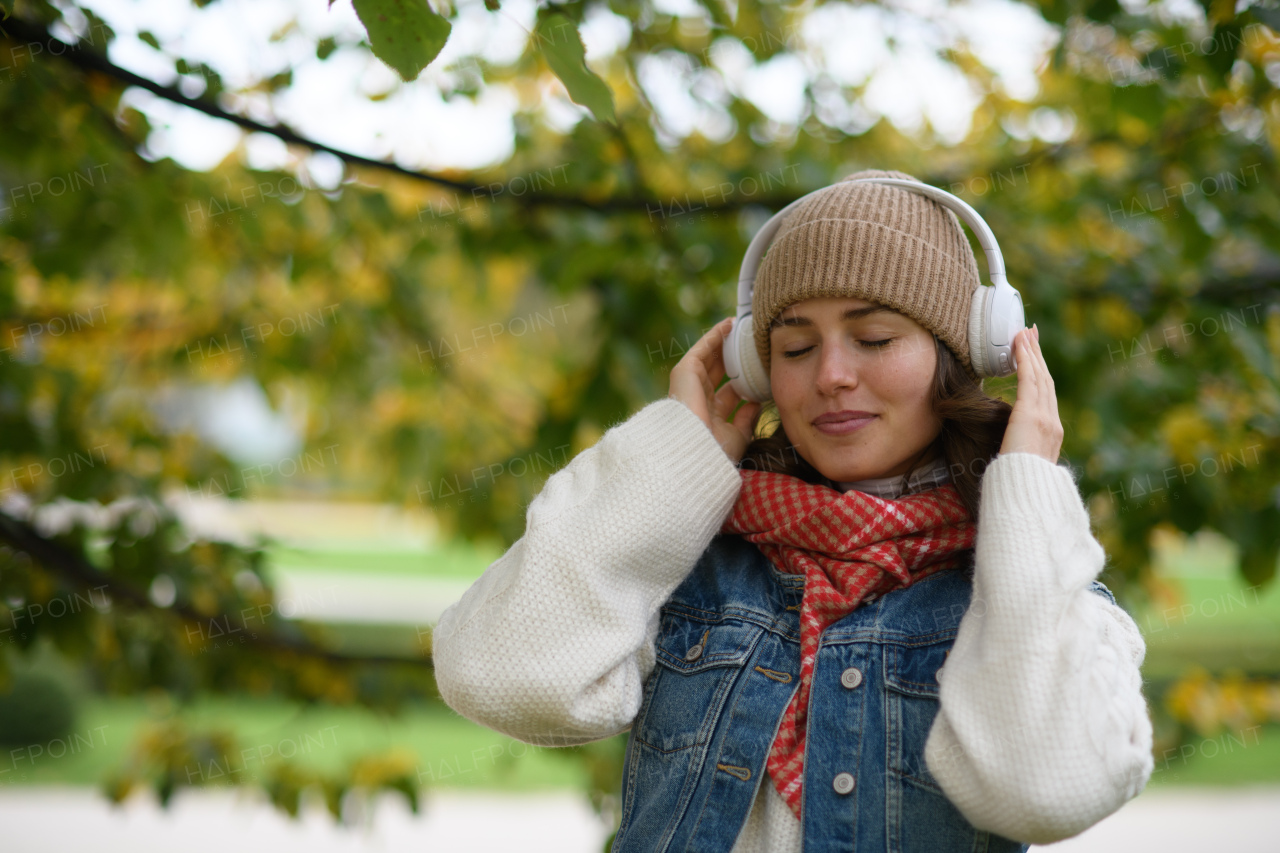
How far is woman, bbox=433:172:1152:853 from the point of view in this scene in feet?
3.73

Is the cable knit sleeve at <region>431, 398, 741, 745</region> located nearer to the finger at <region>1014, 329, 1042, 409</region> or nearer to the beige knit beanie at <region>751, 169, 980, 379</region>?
the beige knit beanie at <region>751, 169, 980, 379</region>

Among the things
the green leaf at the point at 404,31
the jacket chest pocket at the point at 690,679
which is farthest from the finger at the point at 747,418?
the green leaf at the point at 404,31

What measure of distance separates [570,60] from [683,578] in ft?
2.35

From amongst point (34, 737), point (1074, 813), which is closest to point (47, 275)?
point (1074, 813)

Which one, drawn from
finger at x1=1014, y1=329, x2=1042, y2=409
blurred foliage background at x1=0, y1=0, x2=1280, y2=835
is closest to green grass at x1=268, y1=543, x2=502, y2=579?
blurred foliage background at x1=0, y1=0, x2=1280, y2=835

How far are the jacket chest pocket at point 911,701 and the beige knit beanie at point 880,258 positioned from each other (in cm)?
42

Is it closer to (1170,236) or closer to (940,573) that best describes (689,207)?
(940,573)

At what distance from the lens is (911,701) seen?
124 cm

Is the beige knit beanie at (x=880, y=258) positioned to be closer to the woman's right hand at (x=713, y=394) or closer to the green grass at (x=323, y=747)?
the woman's right hand at (x=713, y=394)

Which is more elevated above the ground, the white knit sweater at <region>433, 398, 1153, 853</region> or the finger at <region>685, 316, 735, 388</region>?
the finger at <region>685, 316, 735, 388</region>

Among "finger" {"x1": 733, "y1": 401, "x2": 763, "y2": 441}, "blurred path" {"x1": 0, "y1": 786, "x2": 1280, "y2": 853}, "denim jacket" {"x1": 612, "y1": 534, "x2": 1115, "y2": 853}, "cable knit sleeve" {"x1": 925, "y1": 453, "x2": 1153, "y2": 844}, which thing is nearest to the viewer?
"cable knit sleeve" {"x1": 925, "y1": 453, "x2": 1153, "y2": 844}

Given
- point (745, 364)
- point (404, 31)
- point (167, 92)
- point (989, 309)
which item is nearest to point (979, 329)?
point (989, 309)

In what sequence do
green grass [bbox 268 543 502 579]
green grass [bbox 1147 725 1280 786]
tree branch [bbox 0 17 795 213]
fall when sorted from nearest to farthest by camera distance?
tree branch [bbox 0 17 795 213] < green grass [bbox 1147 725 1280 786] < green grass [bbox 268 543 502 579]

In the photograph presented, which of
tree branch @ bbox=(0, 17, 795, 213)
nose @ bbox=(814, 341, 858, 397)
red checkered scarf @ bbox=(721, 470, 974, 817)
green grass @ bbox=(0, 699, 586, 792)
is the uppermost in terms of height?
tree branch @ bbox=(0, 17, 795, 213)
